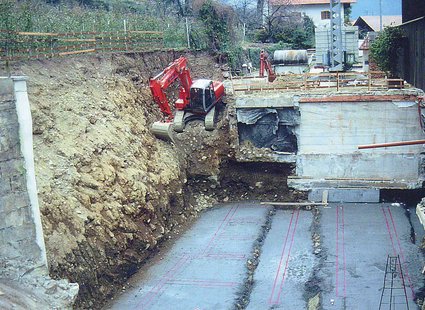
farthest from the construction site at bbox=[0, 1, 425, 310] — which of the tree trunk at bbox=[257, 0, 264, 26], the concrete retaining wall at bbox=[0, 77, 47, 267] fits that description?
the tree trunk at bbox=[257, 0, 264, 26]

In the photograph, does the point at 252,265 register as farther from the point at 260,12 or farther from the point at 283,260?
the point at 260,12

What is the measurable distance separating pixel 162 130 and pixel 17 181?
10.0m

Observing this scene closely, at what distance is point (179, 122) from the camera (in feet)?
78.1

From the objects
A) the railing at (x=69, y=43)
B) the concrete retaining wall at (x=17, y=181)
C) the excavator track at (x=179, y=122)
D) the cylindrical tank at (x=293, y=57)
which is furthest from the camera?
the cylindrical tank at (x=293, y=57)

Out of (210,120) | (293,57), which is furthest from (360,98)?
(293,57)

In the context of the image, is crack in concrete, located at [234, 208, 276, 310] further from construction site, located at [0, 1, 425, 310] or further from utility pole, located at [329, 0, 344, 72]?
utility pole, located at [329, 0, 344, 72]

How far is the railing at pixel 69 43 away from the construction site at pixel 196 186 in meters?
0.11

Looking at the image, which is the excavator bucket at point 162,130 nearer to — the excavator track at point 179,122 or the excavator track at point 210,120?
the excavator track at point 179,122

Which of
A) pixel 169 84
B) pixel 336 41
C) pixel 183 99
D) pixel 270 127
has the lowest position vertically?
pixel 270 127

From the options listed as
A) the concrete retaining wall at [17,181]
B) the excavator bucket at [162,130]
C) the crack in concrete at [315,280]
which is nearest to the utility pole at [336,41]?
the excavator bucket at [162,130]

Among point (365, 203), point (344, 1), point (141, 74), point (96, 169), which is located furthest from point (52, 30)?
point (344, 1)

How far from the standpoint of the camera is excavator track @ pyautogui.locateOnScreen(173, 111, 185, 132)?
78.0ft

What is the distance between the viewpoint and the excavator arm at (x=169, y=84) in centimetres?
2252

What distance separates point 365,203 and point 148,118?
991 cm
